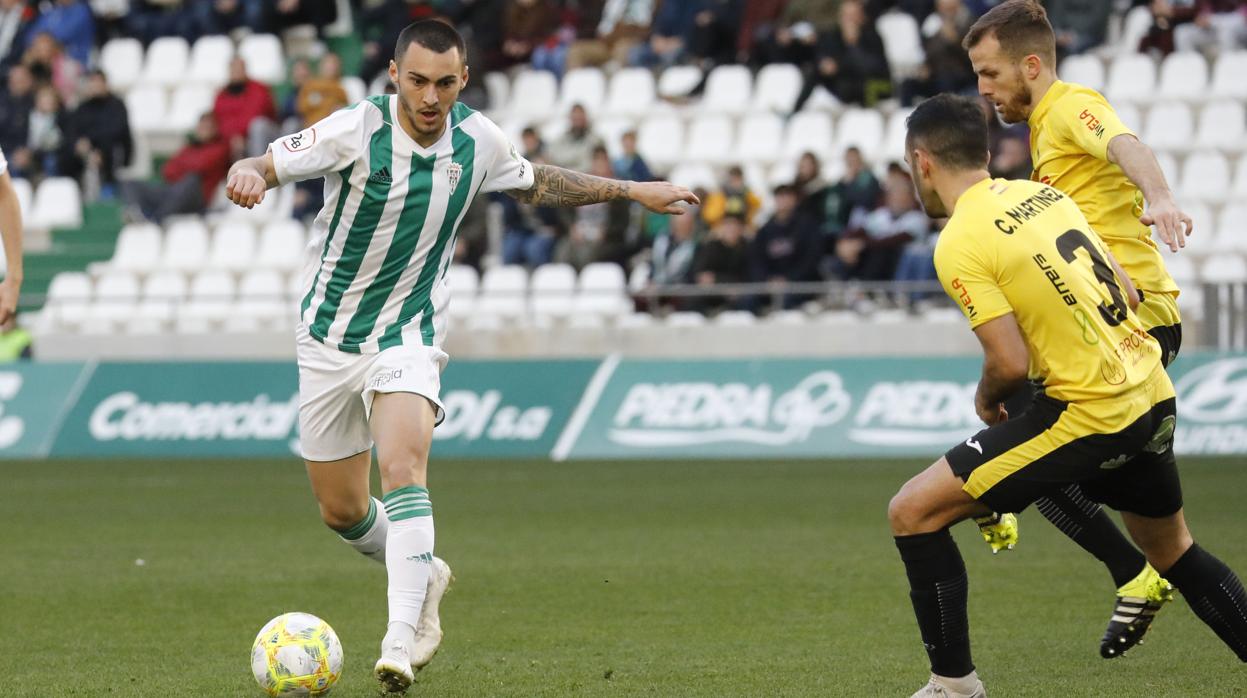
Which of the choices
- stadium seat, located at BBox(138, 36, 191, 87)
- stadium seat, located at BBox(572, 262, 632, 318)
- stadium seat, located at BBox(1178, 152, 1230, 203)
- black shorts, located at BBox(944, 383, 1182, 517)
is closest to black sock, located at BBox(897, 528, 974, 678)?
black shorts, located at BBox(944, 383, 1182, 517)

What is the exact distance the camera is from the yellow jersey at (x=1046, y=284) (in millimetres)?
5641

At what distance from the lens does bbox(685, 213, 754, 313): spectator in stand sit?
741 inches

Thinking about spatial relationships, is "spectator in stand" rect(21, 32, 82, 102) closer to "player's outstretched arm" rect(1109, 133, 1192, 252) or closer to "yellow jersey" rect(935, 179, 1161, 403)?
"player's outstretched arm" rect(1109, 133, 1192, 252)

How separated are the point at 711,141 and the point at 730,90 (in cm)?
84

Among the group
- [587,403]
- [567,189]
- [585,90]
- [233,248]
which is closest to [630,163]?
[587,403]

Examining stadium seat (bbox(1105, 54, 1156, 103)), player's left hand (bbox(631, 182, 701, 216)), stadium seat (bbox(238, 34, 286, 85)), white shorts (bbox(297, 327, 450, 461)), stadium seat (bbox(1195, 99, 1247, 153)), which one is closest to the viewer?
white shorts (bbox(297, 327, 450, 461))

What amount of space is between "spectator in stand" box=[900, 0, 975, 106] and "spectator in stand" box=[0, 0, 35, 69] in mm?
12886

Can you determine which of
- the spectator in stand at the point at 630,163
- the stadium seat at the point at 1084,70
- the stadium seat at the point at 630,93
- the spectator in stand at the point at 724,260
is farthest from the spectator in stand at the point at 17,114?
the stadium seat at the point at 1084,70

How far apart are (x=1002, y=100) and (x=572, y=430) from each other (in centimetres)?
1108

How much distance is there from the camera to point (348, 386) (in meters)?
7.06

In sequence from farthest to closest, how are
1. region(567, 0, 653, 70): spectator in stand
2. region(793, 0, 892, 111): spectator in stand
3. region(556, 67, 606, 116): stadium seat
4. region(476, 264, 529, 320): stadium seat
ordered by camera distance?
region(567, 0, 653, 70): spectator in stand, region(556, 67, 606, 116): stadium seat, region(793, 0, 892, 111): spectator in stand, region(476, 264, 529, 320): stadium seat

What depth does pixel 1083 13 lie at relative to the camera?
68.4ft

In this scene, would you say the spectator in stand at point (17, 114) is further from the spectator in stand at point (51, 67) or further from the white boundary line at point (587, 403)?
the white boundary line at point (587, 403)

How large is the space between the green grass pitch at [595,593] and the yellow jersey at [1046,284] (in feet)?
4.04
